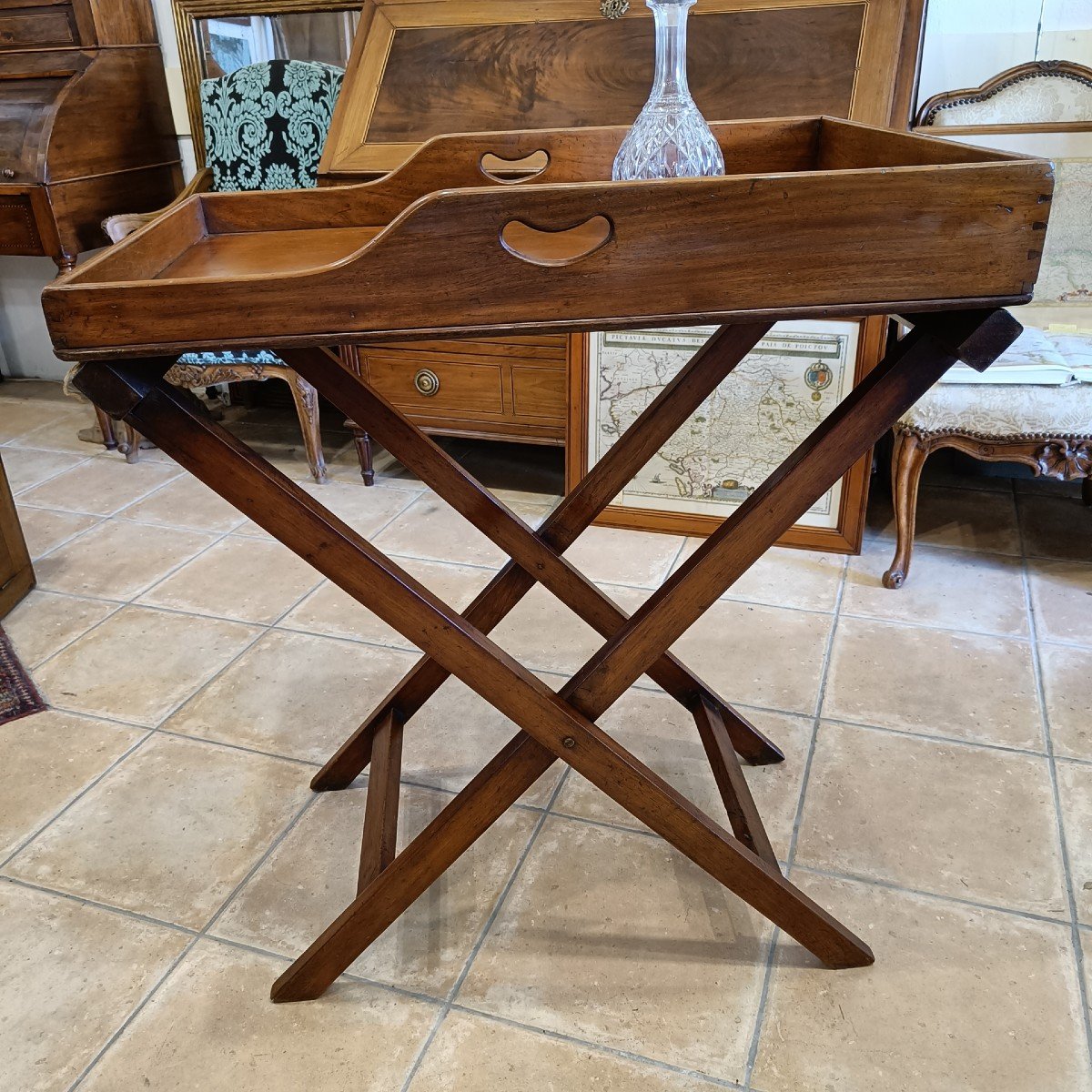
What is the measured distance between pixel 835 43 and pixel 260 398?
2.27 m

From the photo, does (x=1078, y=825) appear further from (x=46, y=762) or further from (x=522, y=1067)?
(x=46, y=762)

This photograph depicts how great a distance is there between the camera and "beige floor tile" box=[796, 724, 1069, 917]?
1403mm

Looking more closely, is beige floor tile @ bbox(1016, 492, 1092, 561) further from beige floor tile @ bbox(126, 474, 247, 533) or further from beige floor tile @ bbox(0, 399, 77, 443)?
beige floor tile @ bbox(0, 399, 77, 443)

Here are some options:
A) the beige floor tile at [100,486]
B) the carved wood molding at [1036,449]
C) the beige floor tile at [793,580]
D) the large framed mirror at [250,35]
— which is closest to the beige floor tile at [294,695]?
the beige floor tile at [793,580]

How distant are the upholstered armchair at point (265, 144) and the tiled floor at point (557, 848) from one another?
0.63m

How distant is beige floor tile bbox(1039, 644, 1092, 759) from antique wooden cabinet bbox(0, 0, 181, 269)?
281 cm

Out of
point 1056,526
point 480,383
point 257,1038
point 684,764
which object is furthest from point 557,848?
point 1056,526

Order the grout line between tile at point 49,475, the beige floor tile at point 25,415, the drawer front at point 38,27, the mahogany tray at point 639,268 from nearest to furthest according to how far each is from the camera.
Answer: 1. the mahogany tray at point 639,268
2. the grout line between tile at point 49,475
3. the drawer front at point 38,27
4. the beige floor tile at point 25,415

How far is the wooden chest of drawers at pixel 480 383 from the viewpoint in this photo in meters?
2.56

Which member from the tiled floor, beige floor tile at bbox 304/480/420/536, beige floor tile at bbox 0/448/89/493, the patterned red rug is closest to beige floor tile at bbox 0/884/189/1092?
the tiled floor

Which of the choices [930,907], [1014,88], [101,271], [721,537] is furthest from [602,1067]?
[1014,88]

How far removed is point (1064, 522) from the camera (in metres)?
2.56

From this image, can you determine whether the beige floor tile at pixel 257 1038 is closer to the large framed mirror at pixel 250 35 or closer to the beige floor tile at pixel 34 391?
the large framed mirror at pixel 250 35

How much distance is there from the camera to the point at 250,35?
3.04m
